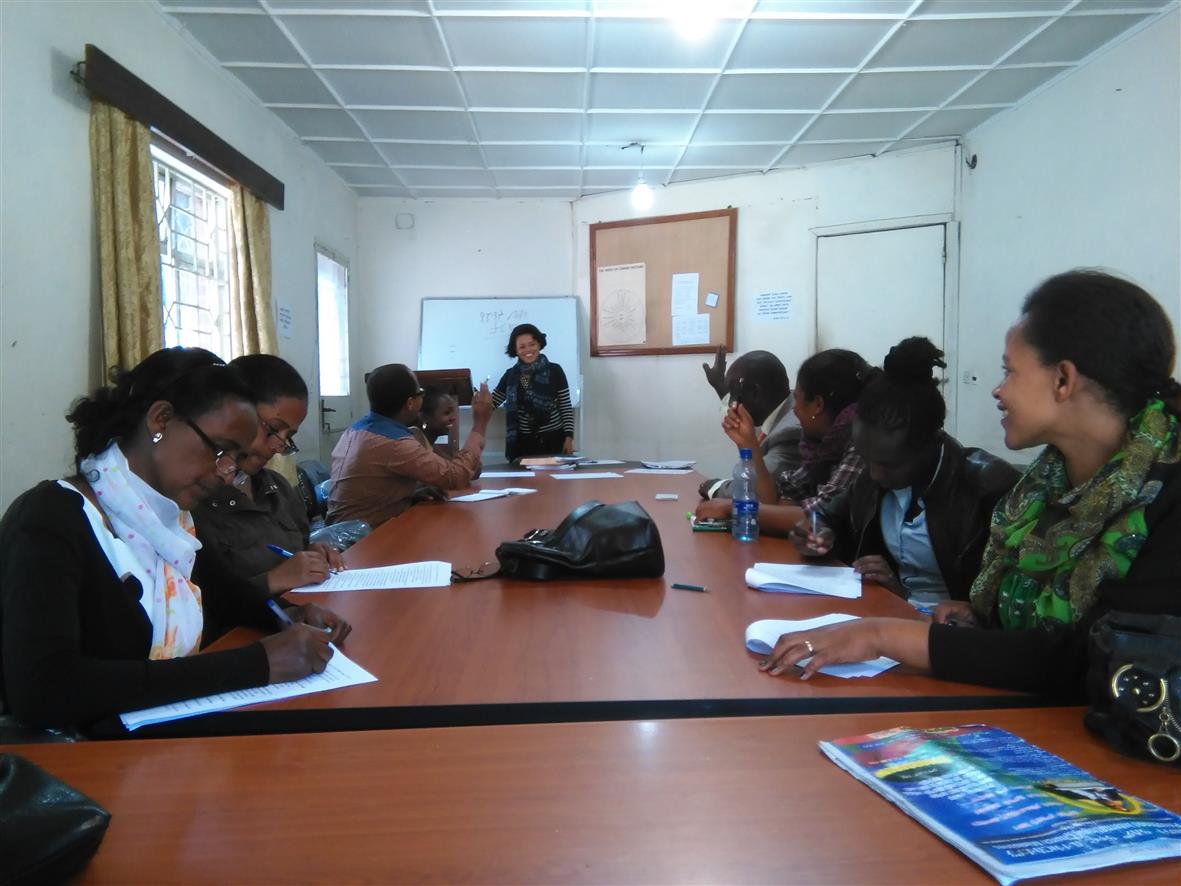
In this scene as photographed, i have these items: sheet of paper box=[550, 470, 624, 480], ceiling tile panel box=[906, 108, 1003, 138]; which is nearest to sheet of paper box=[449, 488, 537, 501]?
sheet of paper box=[550, 470, 624, 480]

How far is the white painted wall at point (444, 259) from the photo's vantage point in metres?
6.00

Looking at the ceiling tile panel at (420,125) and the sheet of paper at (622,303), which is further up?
the ceiling tile panel at (420,125)

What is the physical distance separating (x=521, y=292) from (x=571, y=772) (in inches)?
216

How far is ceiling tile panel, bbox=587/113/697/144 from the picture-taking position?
4.36 meters

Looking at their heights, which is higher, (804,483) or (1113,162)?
(1113,162)

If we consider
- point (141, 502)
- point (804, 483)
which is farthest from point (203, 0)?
point (804, 483)

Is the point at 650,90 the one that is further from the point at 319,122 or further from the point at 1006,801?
the point at 1006,801

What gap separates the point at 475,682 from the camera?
103 cm

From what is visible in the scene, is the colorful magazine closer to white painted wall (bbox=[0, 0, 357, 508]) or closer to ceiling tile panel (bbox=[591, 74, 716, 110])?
white painted wall (bbox=[0, 0, 357, 508])

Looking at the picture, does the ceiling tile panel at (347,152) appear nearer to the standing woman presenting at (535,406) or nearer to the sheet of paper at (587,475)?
the standing woman presenting at (535,406)

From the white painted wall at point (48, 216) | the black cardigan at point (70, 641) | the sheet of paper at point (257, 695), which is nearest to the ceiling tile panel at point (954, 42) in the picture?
the white painted wall at point (48, 216)

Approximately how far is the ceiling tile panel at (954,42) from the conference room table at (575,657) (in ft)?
9.26

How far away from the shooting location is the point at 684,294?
5.76 m

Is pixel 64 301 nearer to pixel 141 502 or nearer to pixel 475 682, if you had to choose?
pixel 141 502
